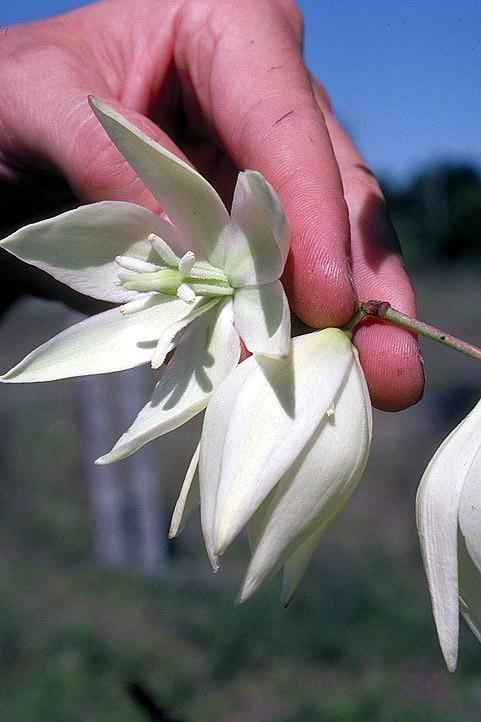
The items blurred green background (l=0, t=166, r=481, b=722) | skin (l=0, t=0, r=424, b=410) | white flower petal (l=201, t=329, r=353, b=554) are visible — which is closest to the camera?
white flower petal (l=201, t=329, r=353, b=554)

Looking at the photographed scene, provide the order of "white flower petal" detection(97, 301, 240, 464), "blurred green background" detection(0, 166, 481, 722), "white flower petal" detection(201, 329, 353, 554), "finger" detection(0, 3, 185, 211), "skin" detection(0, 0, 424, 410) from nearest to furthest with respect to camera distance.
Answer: "white flower petal" detection(201, 329, 353, 554) → "white flower petal" detection(97, 301, 240, 464) → "skin" detection(0, 0, 424, 410) → "finger" detection(0, 3, 185, 211) → "blurred green background" detection(0, 166, 481, 722)

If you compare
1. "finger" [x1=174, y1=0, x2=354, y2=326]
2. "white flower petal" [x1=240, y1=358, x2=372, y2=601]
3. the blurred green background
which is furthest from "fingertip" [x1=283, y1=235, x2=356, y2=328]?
the blurred green background

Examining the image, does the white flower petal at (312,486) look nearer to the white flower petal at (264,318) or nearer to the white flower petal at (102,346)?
the white flower petal at (264,318)

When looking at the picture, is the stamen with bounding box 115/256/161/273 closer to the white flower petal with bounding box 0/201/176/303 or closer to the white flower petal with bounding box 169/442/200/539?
the white flower petal with bounding box 0/201/176/303

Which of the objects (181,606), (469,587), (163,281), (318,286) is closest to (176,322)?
(163,281)

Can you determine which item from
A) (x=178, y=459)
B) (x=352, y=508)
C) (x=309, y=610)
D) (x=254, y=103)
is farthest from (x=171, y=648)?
(x=254, y=103)

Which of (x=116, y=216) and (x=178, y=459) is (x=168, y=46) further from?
(x=178, y=459)

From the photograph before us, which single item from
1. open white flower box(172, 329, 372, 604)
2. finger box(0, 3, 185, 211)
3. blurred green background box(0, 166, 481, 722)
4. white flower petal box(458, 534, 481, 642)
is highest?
finger box(0, 3, 185, 211)
